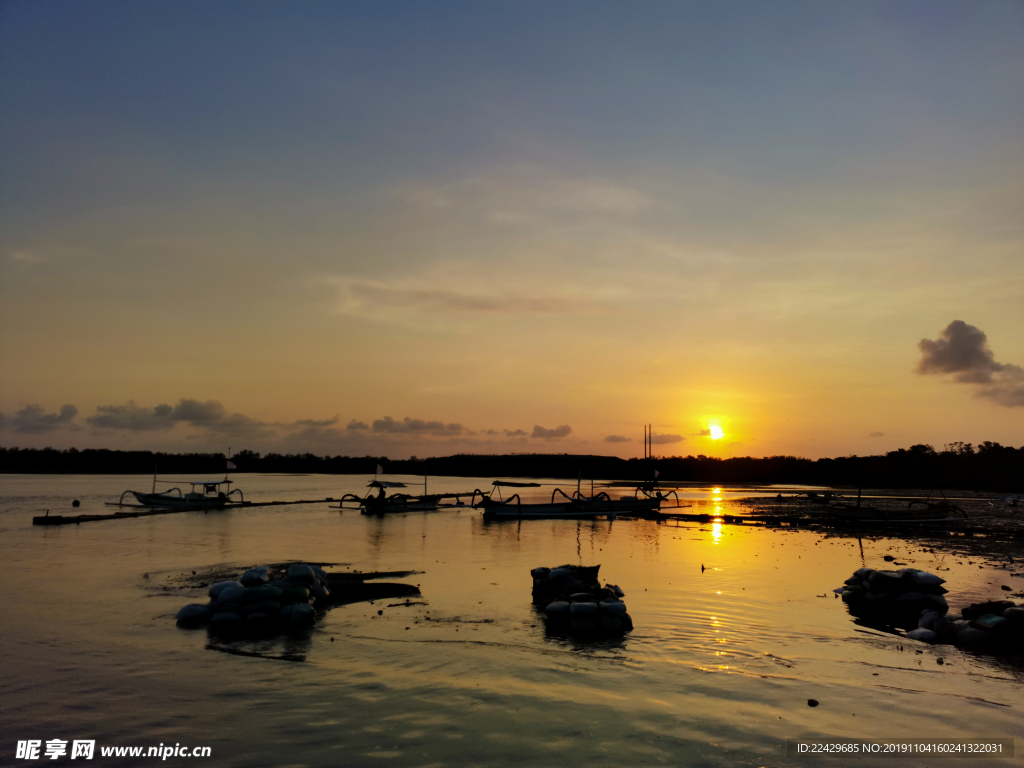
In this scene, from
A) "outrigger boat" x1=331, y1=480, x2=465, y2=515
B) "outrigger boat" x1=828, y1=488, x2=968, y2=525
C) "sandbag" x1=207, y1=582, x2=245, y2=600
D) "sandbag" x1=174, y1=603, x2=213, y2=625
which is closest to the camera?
"sandbag" x1=174, y1=603, x2=213, y2=625

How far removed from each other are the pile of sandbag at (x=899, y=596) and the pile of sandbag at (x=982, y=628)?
174 centimetres

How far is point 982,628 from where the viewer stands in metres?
15.6

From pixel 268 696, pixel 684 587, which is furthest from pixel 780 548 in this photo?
pixel 268 696

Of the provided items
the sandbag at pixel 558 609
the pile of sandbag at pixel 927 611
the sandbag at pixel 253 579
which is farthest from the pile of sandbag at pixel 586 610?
the sandbag at pixel 253 579

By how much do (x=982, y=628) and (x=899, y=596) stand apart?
384 centimetres

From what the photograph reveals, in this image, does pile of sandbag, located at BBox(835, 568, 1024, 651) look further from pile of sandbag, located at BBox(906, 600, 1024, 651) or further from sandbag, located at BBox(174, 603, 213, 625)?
sandbag, located at BBox(174, 603, 213, 625)

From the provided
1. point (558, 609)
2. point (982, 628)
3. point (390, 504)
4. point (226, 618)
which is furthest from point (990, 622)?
point (390, 504)

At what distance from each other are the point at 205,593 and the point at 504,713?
14.8m

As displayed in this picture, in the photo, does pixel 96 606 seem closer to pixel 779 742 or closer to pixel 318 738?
pixel 318 738

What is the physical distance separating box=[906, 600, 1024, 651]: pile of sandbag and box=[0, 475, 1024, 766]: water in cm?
71

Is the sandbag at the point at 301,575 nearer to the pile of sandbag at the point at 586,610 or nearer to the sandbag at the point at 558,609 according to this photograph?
the pile of sandbag at the point at 586,610

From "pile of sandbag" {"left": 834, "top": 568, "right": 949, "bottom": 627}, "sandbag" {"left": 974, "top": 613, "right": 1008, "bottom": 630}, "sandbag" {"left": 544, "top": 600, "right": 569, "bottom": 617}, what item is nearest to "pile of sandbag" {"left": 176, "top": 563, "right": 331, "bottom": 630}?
"sandbag" {"left": 544, "top": 600, "right": 569, "bottom": 617}

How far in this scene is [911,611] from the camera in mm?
19047

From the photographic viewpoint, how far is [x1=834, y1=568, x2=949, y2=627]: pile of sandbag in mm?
19062
